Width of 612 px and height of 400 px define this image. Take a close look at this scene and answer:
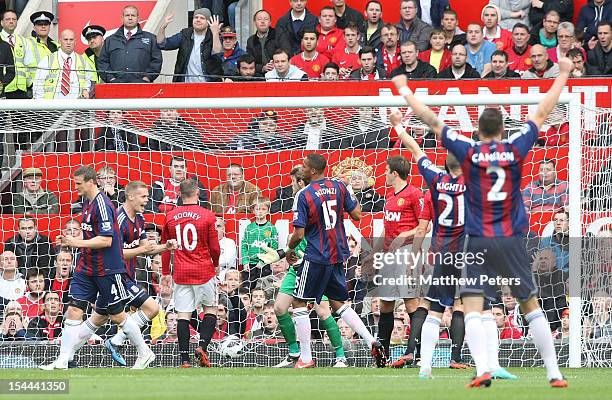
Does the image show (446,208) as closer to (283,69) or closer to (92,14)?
(283,69)

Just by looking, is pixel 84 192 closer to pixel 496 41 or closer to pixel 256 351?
pixel 256 351

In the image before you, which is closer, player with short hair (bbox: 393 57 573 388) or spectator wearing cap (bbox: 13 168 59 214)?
player with short hair (bbox: 393 57 573 388)

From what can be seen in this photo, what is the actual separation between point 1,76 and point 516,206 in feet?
35.7

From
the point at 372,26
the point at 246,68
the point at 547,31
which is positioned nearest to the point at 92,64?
the point at 246,68

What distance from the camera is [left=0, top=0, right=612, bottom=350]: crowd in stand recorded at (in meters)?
16.5

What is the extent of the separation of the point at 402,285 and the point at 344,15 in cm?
648

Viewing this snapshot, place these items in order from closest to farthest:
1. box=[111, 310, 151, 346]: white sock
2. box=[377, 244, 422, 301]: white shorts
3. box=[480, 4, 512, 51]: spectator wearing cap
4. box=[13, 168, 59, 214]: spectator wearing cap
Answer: box=[377, 244, 422, 301]: white shorts
box=[111, 310, 151, 346]: white sock
box=[13, 168, 59, 214]: spectator wearing cap
box=[480, 4, 512, 51]: spectator wearing cap

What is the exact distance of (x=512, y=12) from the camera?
20.4 m

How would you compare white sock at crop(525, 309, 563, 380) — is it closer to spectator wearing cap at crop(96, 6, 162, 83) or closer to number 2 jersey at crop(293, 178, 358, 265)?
number 2 jersey at crop(293, 178, 358, 265)

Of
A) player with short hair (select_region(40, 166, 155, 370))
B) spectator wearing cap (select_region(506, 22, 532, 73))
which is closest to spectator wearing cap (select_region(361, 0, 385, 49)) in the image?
spectator wearing cap (select_region(506, 22, 532, 73))

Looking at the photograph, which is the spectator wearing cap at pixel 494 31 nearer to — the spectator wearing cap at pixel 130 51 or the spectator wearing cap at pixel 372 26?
the spectator wearing cap at pixel 372 26

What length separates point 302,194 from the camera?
14438 millimetres

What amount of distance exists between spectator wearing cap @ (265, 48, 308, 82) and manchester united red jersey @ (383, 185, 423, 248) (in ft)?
13.9

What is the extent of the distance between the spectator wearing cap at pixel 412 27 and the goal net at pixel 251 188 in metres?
2.86
